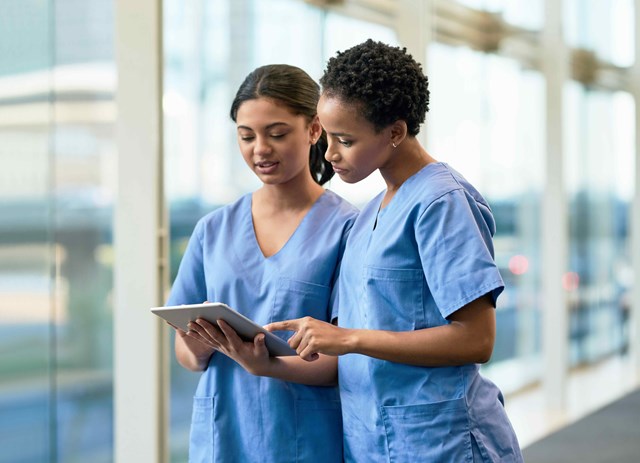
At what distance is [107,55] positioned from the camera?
3061mm

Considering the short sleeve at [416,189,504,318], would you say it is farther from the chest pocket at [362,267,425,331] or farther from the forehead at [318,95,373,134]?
the forehead at [318,95,373,134]

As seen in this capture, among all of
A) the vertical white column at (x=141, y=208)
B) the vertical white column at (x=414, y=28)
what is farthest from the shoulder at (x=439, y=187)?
the vertical white column at (x=414, y=28)

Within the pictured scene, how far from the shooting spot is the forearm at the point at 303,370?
164 cm

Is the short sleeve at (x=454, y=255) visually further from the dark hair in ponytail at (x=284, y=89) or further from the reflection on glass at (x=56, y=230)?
the reflection on glass at (x=56, y=230)

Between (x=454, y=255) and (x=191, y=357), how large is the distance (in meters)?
0.56

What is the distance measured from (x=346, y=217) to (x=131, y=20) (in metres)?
1.32

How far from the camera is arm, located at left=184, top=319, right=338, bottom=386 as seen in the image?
1577 mm

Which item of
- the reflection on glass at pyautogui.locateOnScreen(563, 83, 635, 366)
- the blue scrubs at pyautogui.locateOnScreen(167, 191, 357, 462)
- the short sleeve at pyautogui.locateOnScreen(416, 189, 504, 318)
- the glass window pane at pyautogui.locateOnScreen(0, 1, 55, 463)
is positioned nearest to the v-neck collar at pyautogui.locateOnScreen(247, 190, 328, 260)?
the blue scrubs at pyautogui.locateOnScreen(167, 191, 357, 462)

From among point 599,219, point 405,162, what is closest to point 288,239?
point 405,162

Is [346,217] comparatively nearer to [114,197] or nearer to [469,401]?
[469,401]

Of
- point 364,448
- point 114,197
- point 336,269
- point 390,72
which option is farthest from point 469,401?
point 114,197

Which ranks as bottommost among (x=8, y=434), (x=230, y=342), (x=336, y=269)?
(x=8, y=434)

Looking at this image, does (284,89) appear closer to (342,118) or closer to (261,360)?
(342,118)

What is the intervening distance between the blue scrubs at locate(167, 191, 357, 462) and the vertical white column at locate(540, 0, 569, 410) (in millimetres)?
4242
